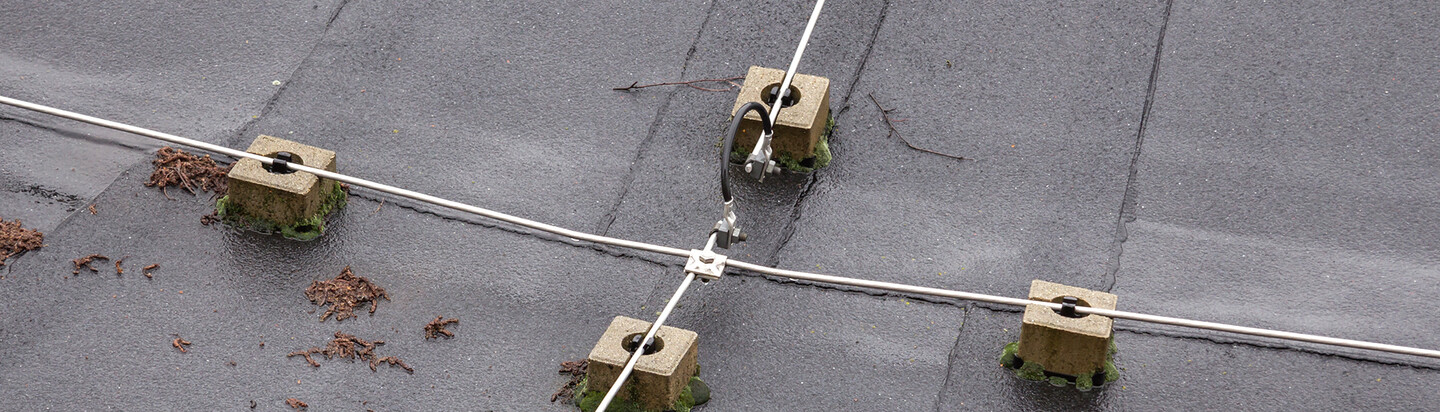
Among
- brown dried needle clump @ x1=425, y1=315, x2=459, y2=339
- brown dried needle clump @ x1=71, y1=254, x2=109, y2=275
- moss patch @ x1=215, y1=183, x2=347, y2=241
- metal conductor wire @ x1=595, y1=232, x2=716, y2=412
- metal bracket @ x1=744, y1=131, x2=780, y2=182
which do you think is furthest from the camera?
moss patch @ x1=215, y1=183, x2=347, y2=241

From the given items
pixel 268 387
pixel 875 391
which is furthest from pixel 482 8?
pixel 875 391

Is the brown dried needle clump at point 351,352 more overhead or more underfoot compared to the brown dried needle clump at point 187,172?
more underfoot

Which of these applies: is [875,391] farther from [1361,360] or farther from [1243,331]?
[1361,360]

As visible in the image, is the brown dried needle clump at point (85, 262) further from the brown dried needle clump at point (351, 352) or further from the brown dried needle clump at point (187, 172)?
the brown dried needle clump at point (351, 352)

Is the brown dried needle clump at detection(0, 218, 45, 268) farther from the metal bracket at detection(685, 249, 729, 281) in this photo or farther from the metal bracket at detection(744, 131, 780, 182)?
the metal bracket at detection(744, 131, 780, 182)

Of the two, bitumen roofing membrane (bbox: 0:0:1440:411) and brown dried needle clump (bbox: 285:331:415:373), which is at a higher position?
bitumen roofing membrane (bbox: 0:0:1440:411)

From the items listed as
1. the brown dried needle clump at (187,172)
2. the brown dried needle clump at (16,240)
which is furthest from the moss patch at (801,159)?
the brown dried needle clump at (16,240)

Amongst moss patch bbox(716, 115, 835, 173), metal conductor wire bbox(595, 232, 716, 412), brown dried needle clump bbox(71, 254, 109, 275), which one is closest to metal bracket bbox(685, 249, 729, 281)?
metal conductor wire bbox(595, 232, 716, 412)
